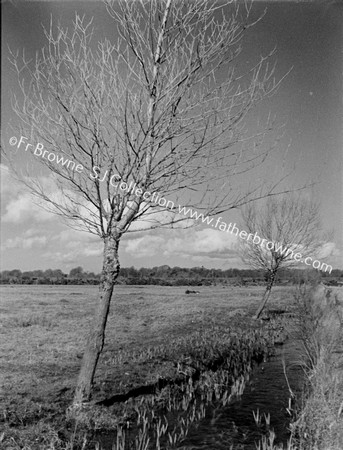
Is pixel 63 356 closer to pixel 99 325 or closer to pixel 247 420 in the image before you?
pixel 99 325

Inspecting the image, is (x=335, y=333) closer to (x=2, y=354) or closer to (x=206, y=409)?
(x=206, y=409)

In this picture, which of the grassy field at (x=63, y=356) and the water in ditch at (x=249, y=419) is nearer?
the water in ditch at (x=249, y=419)

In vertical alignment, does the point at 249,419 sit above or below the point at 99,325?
below

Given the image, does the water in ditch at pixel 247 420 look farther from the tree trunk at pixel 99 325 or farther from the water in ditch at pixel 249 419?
the tree trunk at pixel 99 325

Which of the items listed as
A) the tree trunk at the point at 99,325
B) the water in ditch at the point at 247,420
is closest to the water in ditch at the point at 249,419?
the water in ditch at the point at 247,420

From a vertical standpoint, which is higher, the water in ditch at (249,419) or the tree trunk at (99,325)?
the tree trunk at (99,325)

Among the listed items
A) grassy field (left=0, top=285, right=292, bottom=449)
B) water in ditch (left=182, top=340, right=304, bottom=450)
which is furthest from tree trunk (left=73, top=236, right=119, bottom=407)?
water in ditch (left=182, top=340, right=304, bottom=450)

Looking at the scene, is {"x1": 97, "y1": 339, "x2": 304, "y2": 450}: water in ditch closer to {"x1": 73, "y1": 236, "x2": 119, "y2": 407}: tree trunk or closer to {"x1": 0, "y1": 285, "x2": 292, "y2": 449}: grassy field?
{"x1": 73, "y1": 236, "x2": 119, "y2": 407}: tree trunk

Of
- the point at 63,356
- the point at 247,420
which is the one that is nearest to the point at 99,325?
the point at 247,420

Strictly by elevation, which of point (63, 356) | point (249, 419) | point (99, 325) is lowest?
point (249, 419)

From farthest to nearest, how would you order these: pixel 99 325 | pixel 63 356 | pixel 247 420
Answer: pixel 63 356, pixel 247 420, pixel 99 325

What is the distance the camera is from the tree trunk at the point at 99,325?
6742mm

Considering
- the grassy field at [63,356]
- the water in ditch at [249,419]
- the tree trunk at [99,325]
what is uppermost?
the tree trunk at [99,325]

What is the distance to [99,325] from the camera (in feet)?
22.2
